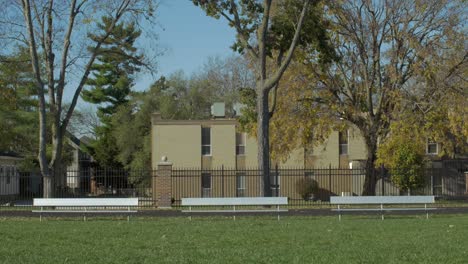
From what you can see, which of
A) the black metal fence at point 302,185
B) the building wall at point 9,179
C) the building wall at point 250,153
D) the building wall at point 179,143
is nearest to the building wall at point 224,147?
the building wall at point 250,153

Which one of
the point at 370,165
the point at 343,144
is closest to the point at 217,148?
the point at 343,144

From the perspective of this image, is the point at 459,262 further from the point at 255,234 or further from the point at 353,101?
the point at 353,101

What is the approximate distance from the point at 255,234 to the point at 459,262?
5.74 metres

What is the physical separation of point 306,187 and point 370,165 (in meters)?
8.95

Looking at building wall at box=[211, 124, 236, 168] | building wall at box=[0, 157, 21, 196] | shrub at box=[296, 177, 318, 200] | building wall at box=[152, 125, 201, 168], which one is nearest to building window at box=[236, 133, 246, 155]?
building wall at box=[211, 124, 236, 168]

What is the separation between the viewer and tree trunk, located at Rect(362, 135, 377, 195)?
35.1 meters

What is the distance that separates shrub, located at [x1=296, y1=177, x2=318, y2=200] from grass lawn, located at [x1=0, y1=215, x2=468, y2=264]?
968 inches

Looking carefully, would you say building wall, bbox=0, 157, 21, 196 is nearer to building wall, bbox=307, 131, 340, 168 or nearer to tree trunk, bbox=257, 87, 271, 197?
building wall, bbox=307, 131, 340, 168

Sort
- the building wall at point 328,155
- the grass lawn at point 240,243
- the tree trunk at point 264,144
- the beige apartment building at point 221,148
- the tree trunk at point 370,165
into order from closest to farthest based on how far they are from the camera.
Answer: the grass lawn at point 240,243 → the tree trunk at point 264,144 → the tree trunk at point 370,165 → the building wall at point 328,155 → the beige apartment building at point 221,148

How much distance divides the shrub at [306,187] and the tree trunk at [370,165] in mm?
8229

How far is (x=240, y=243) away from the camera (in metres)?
13.4

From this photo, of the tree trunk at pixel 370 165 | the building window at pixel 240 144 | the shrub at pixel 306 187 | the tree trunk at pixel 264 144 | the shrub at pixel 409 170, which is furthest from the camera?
the building window at pixel 240 144

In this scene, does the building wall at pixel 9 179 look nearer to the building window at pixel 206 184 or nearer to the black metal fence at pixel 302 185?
the black metal fence at pixel 302 185

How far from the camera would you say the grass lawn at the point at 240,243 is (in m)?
11.0
